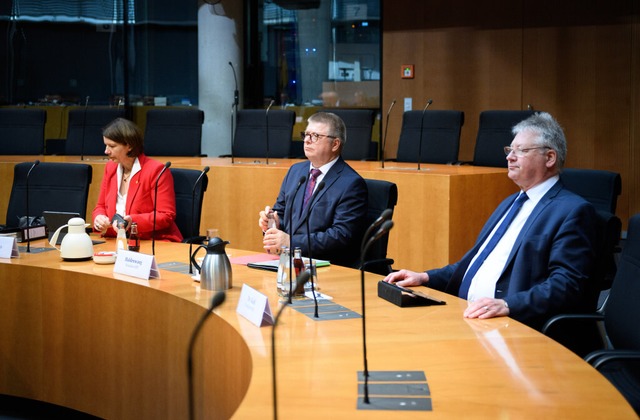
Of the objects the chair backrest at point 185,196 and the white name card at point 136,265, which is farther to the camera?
the chair backrest at point 185,196

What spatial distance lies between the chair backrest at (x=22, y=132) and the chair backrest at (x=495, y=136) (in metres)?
3.66

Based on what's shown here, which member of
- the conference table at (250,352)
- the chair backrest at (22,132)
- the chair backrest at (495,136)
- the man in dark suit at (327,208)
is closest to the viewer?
the conference table at (250,352)

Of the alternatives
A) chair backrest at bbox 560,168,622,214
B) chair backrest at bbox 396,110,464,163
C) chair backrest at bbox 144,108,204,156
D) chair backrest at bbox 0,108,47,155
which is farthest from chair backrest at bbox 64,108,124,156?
chair backrest at bbox 560,168,622,214

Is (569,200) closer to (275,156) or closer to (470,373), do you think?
(470,373)

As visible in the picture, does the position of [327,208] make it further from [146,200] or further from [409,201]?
[409,201]

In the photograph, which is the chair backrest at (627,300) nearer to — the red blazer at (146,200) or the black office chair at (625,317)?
the black office chair at (625,317)

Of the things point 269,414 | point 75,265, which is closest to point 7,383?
point 75,265

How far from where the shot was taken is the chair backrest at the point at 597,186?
3797mm

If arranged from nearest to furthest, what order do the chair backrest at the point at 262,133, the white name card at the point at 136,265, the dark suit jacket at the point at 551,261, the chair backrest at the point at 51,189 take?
1. the dark suit jacket at the point at 551,261
2. the white name card at the point at 136,265
3. the chair backrest at the point at 51,189
4. the chair backrest at the point at 262,133

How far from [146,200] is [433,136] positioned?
2920 millimetres

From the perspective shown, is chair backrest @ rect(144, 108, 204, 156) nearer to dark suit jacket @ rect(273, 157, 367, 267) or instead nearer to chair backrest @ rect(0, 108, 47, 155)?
chair backrest @ rect(0, 108, 47, 155)

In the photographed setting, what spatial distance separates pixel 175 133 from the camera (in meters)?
6.93

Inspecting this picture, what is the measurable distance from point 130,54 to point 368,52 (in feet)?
8.80

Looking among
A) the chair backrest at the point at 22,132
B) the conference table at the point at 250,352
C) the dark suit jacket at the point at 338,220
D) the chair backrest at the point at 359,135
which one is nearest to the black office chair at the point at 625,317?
the conference table at the point at 250,352
